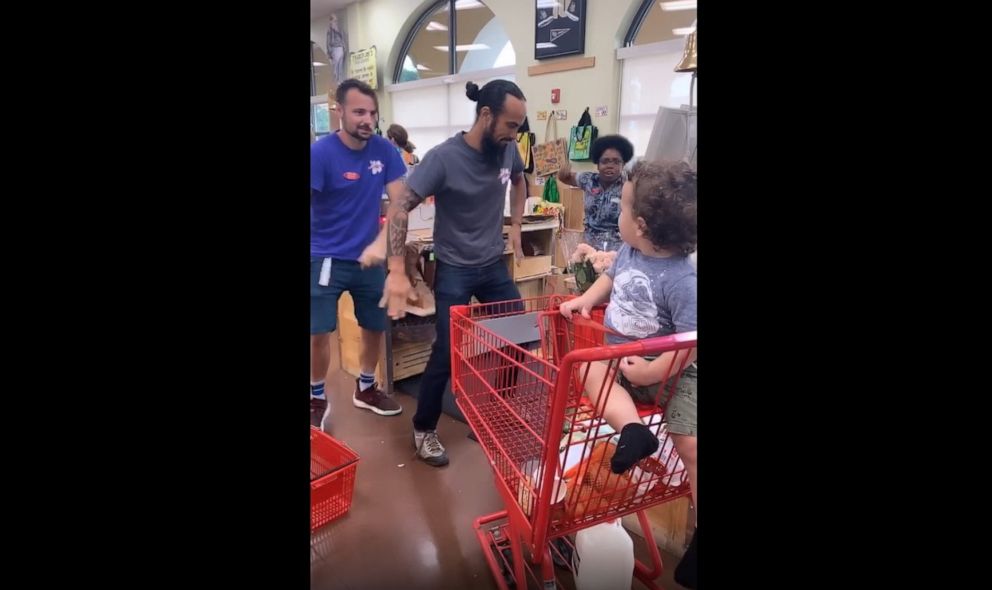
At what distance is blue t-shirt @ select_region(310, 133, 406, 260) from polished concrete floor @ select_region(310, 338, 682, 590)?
7.7 inches

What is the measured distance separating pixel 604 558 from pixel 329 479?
0.44 metres

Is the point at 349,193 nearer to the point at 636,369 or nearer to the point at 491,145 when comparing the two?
the point at 491,145

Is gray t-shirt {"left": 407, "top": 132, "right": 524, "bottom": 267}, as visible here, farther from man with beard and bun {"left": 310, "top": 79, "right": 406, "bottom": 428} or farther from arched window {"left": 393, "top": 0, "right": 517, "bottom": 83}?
arched window {"left": 393, "top": 0, "right": 517, "bottom": 83}

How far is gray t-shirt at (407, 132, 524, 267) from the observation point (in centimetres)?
108

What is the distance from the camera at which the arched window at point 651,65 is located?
1.66 ft

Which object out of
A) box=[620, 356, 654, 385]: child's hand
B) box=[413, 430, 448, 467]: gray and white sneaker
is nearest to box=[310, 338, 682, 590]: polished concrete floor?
box=[413, 430, 448, 467]: gray and white sneaker

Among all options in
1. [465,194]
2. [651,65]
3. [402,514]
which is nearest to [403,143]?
[465,194]

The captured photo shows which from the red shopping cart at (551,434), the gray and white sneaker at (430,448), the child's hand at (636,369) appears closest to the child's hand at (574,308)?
the red shopping cart at (551,434)

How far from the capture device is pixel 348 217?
2.66ft
